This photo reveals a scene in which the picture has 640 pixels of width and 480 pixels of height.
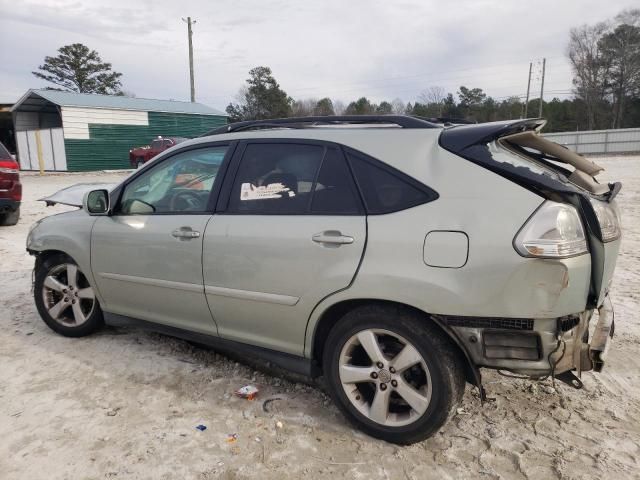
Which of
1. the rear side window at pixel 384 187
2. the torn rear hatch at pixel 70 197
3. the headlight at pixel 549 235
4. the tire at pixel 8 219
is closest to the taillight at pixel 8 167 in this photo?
the tire at pixel 8 219

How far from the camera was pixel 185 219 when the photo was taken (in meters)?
3.33

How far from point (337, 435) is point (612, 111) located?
61.9 meters

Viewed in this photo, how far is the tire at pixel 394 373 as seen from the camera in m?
2.48

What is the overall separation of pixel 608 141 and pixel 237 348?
4113 cm

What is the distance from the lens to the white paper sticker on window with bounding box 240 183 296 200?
2.99m

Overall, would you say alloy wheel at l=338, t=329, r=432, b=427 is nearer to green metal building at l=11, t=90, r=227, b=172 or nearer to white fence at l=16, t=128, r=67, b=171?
green metal building at l=11, t=90, r=227, b=172

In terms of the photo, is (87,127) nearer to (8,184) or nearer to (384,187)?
(8,184)

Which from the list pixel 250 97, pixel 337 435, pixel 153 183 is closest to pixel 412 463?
pixel 337 435

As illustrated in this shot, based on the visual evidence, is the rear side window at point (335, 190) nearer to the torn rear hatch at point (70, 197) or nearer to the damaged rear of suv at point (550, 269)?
the damaged rear of suv at point (550, 269)

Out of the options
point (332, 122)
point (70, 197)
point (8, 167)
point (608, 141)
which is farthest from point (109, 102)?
point (608, 141)

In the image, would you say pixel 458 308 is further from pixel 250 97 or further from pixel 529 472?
pixel 250 97

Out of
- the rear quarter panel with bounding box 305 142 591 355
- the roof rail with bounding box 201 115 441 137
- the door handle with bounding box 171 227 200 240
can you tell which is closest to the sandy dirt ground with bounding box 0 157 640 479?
the rear quarter panel with bounding box 305 142 591 355

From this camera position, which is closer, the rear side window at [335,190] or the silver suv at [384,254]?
the silver suv at [384,254]

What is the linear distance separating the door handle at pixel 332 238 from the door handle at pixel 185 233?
922mm
